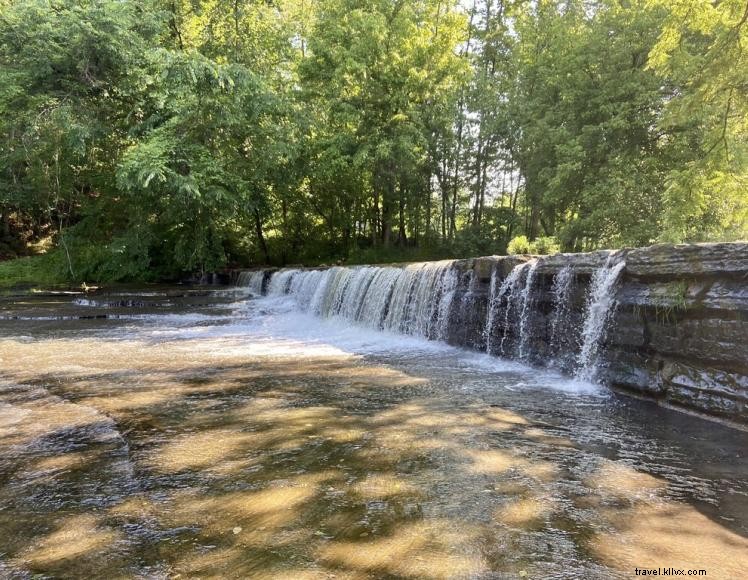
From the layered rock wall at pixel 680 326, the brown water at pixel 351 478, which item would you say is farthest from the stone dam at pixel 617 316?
the brown water at pixel 351 478

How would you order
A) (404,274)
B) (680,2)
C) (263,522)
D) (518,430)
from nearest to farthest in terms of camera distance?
(263,522), (518,430), (680,2), (404,274)

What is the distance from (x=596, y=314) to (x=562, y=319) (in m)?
0.58

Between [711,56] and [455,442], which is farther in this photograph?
[711,56]

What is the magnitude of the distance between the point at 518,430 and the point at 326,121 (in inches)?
738

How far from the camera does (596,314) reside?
19.8 feet

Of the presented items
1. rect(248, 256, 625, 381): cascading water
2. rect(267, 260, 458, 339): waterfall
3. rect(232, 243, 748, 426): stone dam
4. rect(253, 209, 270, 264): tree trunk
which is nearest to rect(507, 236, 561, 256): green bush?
rect(267, 260, 458, 339): waterfall

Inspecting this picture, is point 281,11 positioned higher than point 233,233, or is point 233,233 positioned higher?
point 281,11

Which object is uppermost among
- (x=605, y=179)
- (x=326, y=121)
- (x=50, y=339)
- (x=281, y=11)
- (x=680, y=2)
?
(x=281, y=11)

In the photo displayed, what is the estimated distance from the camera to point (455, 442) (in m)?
3.72

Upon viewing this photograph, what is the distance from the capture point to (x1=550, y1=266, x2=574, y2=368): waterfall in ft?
21.2

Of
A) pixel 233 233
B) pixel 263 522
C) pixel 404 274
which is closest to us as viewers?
pixel 263 522

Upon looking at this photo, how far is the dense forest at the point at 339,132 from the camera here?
518 inches

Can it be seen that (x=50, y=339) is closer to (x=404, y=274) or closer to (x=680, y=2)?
(x=404, y=274)

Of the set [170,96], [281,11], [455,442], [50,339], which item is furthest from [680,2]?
[281,11]
